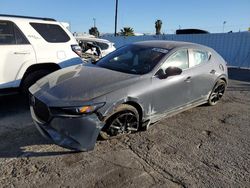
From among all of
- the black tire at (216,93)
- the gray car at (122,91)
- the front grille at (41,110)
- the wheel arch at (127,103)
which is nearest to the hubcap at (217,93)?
the black tire at (216,93)

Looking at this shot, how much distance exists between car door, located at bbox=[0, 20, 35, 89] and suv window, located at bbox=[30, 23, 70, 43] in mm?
437

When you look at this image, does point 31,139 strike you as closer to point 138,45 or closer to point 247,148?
Answer: point 138,45

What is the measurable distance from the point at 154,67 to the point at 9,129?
272 cm

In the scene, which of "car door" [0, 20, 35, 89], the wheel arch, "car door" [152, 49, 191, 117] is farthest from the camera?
"car door" [0, 20, 35, 89]

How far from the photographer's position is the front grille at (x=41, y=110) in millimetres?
3154

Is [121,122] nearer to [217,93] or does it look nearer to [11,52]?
[11,52]

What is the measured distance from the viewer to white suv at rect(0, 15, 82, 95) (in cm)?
466

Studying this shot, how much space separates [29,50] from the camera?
4.85 m

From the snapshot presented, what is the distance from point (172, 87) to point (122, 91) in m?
1.13

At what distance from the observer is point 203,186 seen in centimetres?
279

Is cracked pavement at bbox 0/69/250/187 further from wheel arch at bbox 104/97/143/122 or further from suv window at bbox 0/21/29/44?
suv window at bbox 0/21/29/44

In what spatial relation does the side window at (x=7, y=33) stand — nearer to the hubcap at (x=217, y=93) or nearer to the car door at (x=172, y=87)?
the car door at (x=172, y=87)

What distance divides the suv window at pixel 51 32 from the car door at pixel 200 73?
9.54 ft

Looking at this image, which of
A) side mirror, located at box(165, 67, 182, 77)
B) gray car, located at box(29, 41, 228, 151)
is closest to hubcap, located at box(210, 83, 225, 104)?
gray car, located at box(29, 41, 228, 151)
